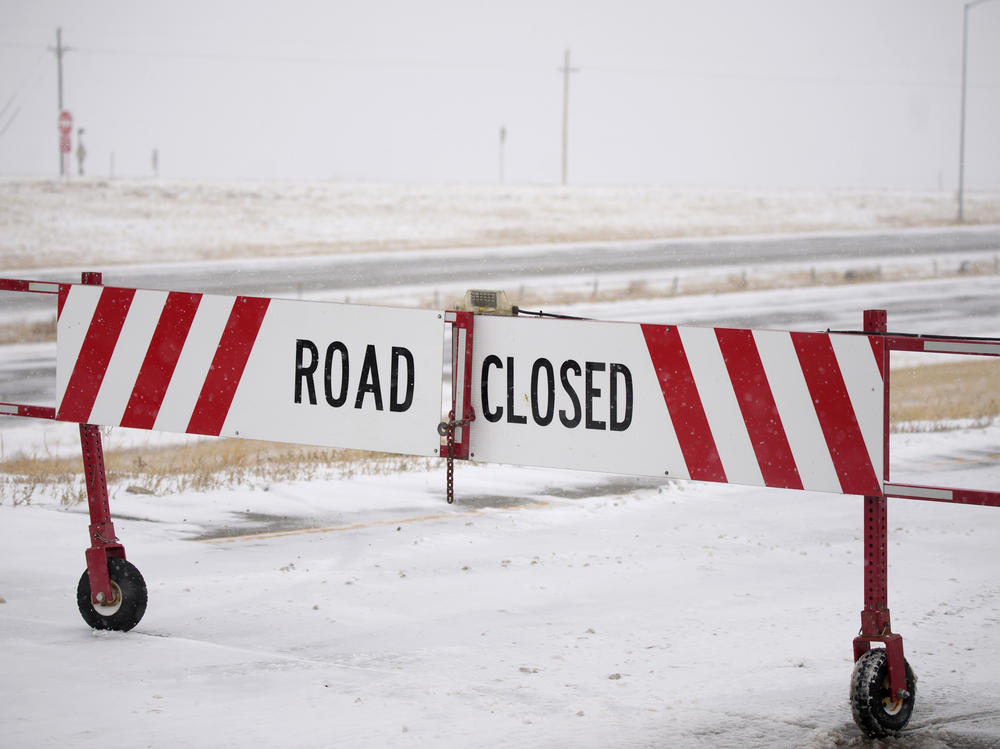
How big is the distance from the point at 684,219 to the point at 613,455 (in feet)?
160

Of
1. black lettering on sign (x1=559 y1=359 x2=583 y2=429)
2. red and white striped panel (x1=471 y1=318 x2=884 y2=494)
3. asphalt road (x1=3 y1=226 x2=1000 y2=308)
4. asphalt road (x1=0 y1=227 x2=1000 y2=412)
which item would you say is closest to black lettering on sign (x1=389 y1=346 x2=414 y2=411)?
red and white striped panel (x1=471 y1=318 x2=884 y2=494)

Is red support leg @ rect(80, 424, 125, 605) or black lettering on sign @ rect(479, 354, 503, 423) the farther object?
red support leg @ rect(80, 424, 125, 605)

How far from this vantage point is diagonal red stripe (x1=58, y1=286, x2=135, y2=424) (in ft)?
21.6

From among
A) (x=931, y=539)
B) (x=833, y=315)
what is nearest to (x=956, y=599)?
(x=931, y=539)

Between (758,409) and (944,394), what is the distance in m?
16.2

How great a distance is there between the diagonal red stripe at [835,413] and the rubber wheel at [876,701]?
0.79m

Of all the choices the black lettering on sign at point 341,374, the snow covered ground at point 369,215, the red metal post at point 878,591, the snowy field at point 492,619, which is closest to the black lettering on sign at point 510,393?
the black lettering on sign at point 341,374

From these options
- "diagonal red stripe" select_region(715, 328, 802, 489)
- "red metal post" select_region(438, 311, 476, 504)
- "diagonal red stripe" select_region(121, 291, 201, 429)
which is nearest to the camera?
"diagonal red stripe" select_region(715, 328, 802, 489)

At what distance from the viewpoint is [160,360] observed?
6465 mm

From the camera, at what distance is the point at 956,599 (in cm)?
728

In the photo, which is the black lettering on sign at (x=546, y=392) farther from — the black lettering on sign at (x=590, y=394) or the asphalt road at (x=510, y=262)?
the asphalt road at (x=510, y=262)

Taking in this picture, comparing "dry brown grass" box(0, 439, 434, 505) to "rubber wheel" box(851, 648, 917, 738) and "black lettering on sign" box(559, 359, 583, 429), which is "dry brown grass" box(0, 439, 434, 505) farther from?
"rubber wheel" box(851, 648, 917, 738)

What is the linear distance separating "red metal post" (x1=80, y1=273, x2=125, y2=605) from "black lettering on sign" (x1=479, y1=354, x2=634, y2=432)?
2500 mm

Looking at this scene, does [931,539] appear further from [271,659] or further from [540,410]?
[271,659]
